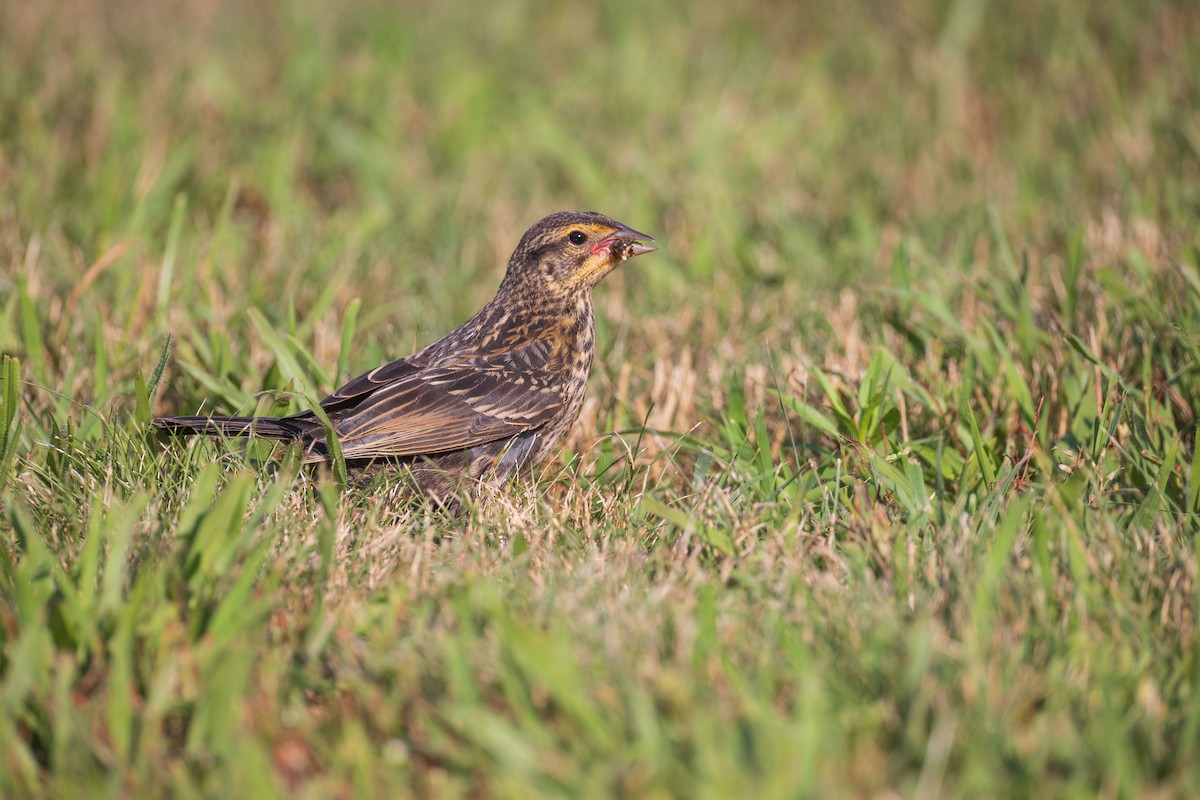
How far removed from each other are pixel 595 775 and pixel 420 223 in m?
5.05

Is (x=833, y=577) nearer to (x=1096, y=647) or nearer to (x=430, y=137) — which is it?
(x=1096, y=647)

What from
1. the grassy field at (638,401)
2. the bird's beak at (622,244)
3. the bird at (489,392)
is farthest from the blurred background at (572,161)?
the bird's beak at (622,244)

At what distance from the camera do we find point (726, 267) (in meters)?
6.26

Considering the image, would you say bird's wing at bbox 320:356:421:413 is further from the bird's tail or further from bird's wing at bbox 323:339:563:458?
the bird's tail

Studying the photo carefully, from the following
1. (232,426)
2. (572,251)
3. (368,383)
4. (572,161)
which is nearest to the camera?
(232,426)

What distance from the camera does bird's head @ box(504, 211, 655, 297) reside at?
4746mm

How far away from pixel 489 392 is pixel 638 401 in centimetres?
68

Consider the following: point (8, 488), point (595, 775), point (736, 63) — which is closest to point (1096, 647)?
point (595, 775)

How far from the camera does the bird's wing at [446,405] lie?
4090mm

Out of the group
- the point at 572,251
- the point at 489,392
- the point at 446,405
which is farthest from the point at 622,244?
the point at 446,405

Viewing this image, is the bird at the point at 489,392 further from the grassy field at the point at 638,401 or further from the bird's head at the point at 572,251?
the grassy field at the point at 638,401

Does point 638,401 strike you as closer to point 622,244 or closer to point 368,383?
point 622,244

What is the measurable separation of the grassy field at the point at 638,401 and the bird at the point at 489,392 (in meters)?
0.14

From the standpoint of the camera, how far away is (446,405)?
424cm
